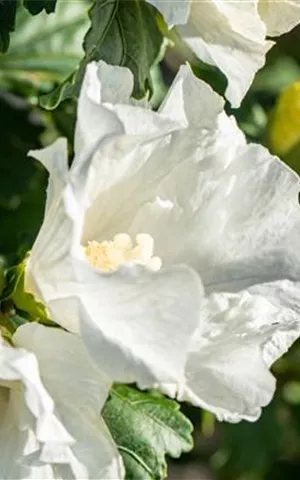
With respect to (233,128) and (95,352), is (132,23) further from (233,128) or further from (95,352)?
(95,352)

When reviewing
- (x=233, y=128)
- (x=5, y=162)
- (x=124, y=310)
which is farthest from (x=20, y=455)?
(x=5, y=162)

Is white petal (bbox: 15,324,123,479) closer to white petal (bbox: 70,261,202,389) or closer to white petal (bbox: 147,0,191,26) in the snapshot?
white petal (bbox: 70,261,202,389)

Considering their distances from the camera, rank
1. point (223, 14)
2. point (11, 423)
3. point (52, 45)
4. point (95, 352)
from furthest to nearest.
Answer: point (52, 45) < point (223, 14) < point (11, 423) < point (95, 352)

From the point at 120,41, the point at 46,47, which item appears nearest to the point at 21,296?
the point at 120,41

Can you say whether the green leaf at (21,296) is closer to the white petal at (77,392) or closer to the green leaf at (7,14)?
the white petal at (77,392)

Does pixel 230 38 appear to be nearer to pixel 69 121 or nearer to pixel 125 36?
pixel 125 36

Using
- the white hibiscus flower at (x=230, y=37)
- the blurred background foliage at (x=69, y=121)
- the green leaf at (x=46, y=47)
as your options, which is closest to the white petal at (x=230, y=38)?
the white hibiscus flower at (x=230, y=37)
